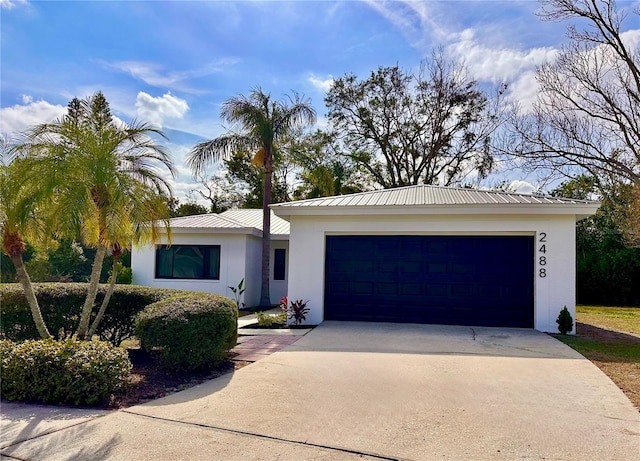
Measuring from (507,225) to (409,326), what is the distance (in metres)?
3.31

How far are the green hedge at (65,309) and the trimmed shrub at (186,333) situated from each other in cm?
153

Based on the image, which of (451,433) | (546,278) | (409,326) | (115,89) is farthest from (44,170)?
(546,278)

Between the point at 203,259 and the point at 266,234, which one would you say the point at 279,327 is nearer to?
the point at 266,234

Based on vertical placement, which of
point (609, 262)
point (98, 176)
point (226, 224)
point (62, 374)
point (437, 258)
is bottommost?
point (62, 374)

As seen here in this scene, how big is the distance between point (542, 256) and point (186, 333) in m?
8.19

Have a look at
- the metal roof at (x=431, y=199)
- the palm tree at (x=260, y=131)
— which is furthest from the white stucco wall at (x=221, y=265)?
the metal roof at (x=431, y=199)

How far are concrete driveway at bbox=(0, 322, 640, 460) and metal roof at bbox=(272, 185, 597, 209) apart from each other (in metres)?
4.31

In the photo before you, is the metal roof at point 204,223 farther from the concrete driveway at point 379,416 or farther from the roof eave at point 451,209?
the concrete driveway at point 379,416

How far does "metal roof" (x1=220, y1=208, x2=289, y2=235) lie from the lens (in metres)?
17.1

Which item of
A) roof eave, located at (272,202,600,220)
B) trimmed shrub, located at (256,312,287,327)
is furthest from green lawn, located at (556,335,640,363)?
trimmed shrub, located at (256,312,287,327)

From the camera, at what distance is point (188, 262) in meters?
16.0

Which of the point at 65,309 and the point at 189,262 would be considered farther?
the point at 189,262

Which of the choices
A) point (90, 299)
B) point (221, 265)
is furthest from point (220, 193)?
point (90, 299)

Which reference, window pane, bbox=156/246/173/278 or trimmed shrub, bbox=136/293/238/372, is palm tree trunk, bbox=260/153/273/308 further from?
trimmed shrub, bbox=136/293/238/372
